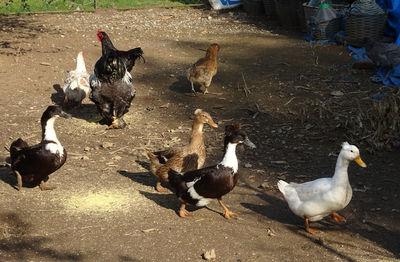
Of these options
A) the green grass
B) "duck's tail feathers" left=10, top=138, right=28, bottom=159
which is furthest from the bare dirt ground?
the green grass

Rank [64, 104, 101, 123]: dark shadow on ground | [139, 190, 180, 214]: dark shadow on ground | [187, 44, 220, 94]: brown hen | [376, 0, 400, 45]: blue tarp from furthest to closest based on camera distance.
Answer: [376, 0, 400, 45]: blue tarp, [187, 44, 220, 94]: brown hen, [64, 104, 101, 123]: dark shadow on ground, [139, 190, 180, 214]: dark shadow on ground

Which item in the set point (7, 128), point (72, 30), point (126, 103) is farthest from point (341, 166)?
point (72, 30)

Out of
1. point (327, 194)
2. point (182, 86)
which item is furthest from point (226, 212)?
point (182, 86)

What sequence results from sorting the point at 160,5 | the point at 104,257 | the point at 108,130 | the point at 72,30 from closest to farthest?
the point at 104,257 < the point at 108,130 < the point at 72,30 < the point at 160,5

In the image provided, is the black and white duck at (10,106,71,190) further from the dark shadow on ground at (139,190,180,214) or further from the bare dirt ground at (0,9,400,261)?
the dark shadow on ground at (139,190,180,214)

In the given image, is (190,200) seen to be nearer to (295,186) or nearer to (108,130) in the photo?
(295,186)

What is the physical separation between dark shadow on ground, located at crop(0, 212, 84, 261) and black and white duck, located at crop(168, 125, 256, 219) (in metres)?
1.30

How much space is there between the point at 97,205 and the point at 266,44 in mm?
7262

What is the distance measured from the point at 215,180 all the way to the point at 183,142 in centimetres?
234

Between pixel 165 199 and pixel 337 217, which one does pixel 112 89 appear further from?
pixel 337 217

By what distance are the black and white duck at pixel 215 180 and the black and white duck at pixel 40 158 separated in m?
1.52

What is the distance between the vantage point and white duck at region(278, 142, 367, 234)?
17.4 feet

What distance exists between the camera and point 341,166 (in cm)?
534

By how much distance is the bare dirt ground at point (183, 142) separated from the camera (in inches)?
211
